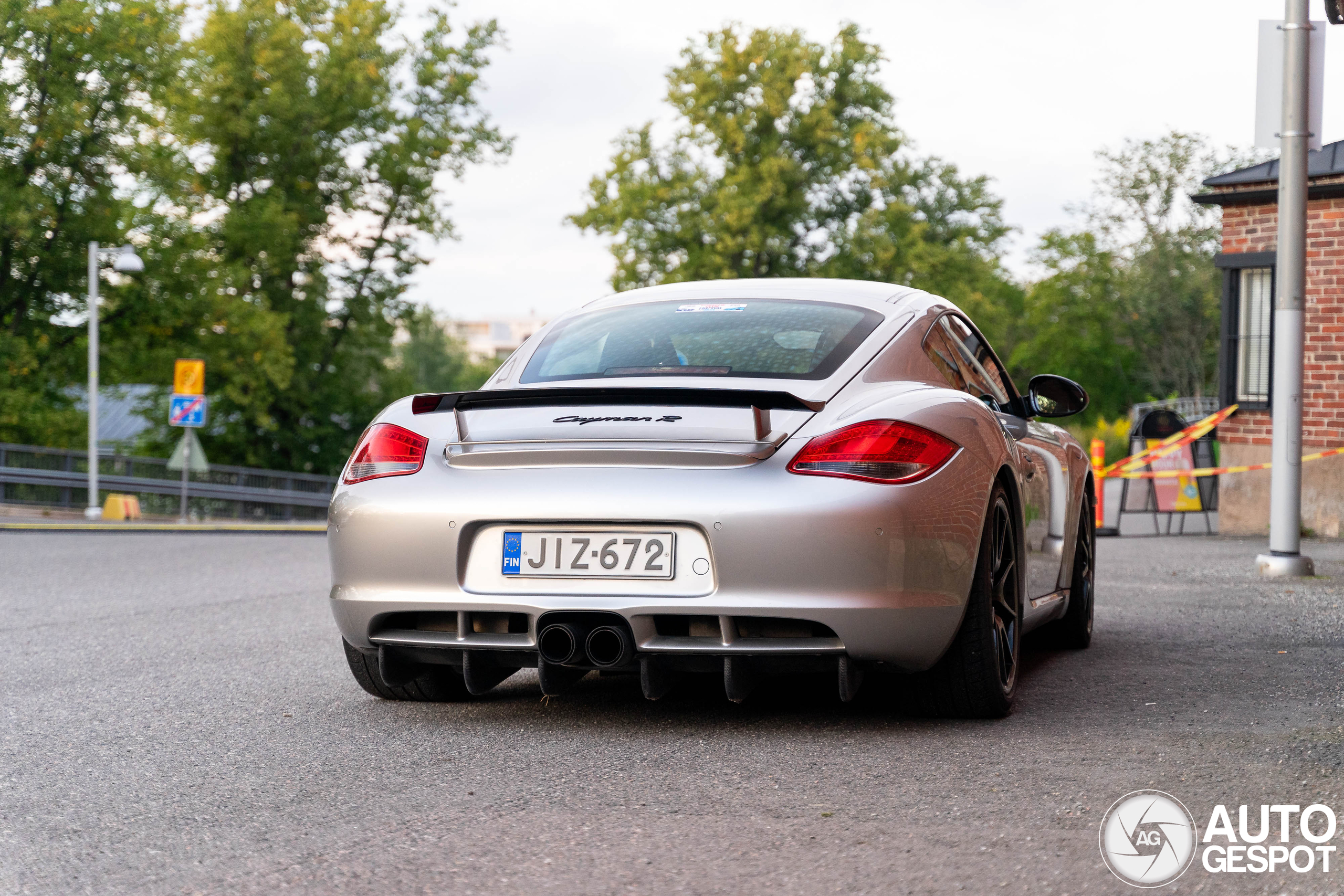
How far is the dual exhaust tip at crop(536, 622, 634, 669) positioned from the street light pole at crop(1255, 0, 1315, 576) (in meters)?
6.94

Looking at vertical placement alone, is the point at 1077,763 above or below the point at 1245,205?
below

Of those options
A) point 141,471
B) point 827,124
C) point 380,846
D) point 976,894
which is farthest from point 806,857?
point 827,124

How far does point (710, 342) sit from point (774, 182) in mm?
36425

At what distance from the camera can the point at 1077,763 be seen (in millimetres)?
3762

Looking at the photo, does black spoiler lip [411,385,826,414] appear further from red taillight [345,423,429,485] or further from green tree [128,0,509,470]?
green tree [128,0,509,470]

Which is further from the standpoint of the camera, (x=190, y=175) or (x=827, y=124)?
(x=827, y=124)

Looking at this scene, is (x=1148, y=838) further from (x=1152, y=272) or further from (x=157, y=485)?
(x=1152, y=272)

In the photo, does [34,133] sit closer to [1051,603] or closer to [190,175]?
[190,175]

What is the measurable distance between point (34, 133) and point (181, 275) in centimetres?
472

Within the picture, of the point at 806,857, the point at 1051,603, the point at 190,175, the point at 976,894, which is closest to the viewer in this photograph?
the point at 976,894

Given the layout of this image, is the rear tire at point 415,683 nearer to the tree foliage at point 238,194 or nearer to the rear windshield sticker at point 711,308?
the rear windshield sticker at point 711,308

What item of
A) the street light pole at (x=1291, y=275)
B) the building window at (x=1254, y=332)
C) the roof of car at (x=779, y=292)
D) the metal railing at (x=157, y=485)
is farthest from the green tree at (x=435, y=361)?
the roof of car at (x=779, y=292)

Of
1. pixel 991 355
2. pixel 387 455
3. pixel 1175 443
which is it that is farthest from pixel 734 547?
pixel 1175 443

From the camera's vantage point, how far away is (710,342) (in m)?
4.74
